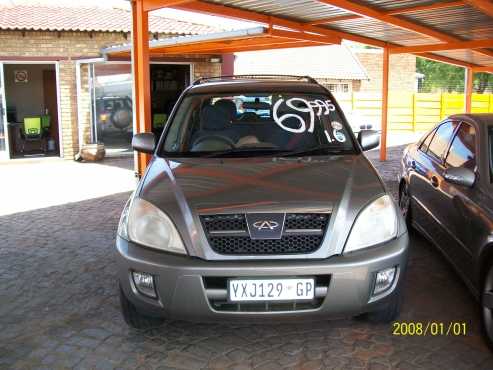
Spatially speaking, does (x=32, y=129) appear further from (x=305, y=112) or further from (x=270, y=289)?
(x=270, y=289)

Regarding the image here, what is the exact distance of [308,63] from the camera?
34625 millimetres

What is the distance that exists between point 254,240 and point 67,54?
12.4 meters

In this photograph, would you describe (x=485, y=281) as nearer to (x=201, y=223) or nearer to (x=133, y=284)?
(x=201, y=223)

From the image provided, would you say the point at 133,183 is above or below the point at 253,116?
below

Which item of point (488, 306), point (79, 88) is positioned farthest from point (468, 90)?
point (488, 306)

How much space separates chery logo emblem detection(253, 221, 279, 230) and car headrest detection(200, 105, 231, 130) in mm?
1492

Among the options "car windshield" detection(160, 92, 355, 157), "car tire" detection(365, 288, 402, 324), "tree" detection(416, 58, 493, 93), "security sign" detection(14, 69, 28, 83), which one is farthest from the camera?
"tree" detection(416, 58, 493, 93)

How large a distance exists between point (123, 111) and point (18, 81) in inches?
199

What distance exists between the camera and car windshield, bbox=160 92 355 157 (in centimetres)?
424

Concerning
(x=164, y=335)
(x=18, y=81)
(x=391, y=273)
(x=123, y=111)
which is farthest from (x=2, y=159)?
(x=391, y=273)

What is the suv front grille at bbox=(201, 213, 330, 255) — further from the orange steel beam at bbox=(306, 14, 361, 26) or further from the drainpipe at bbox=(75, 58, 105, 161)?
the drainpipe at bbox=(75, 58, 105, 161)

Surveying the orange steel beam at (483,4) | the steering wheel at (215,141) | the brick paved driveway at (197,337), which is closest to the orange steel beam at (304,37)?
the orange steel beam at (483,4)

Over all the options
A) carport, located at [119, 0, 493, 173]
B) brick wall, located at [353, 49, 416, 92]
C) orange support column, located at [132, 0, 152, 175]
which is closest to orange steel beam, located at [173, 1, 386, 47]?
carport, located at [119, 0, 493, 173]

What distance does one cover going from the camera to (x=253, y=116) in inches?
177
